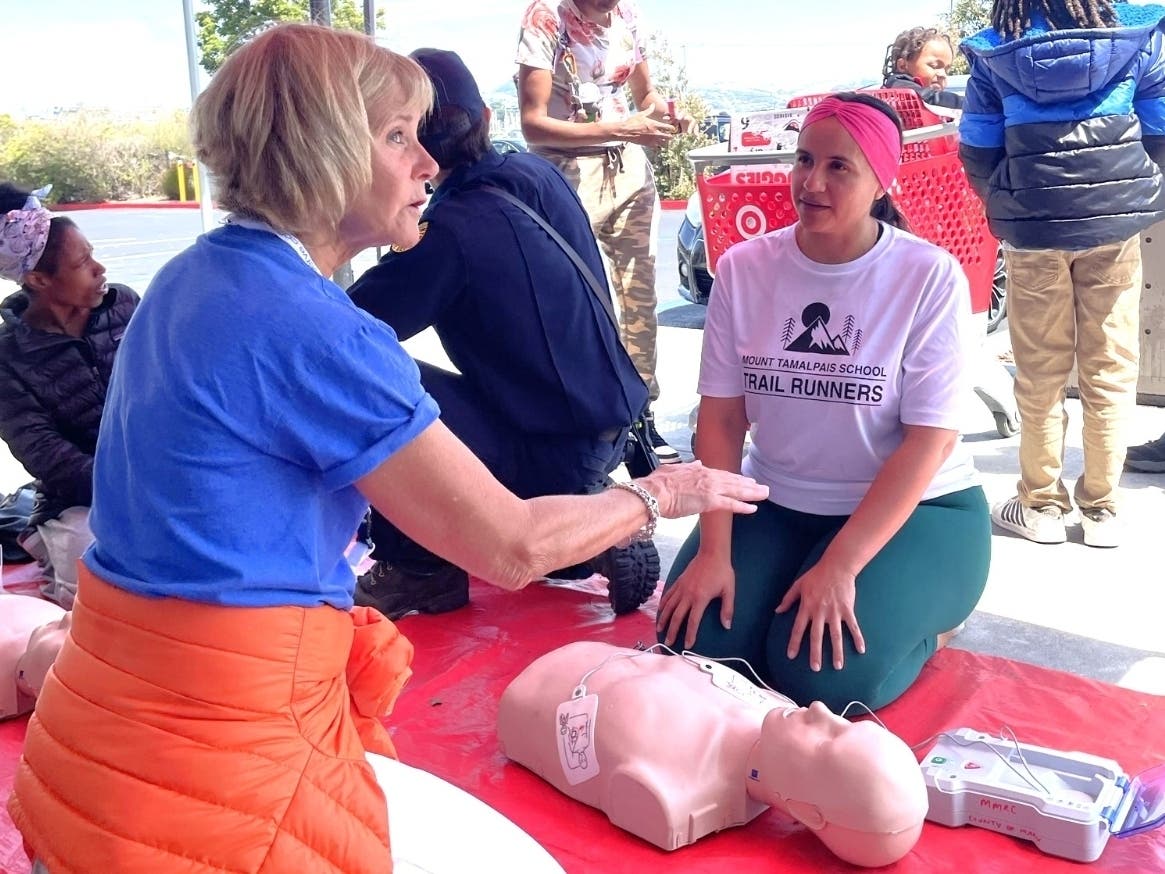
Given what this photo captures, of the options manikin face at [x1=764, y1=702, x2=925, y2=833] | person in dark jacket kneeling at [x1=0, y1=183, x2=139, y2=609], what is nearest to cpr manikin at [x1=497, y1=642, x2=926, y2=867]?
manikin face at [x1=764, y1=702, x2=925, y2=833]

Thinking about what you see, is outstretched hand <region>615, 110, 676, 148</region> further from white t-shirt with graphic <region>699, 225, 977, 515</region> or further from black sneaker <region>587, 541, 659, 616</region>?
black sneaker <region>587, 541, 659, 616</region>

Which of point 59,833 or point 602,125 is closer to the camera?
point 59,833

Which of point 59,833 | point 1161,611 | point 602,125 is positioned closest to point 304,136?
point 59,833

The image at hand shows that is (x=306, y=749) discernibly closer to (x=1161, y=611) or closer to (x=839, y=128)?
(x=839, y=128)

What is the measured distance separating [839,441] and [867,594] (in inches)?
13.6

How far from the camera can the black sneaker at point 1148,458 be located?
437 cm

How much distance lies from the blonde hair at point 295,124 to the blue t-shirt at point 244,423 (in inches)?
3.7

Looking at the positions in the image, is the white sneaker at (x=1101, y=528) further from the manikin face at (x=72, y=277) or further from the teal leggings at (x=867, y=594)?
the manikin face at (x=72, y=277)

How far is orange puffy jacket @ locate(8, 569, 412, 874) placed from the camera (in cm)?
132

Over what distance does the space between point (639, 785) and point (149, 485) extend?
1086mm

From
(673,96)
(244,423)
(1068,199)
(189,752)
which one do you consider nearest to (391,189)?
(244,423)

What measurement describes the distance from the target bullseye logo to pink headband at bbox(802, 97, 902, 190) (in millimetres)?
1078

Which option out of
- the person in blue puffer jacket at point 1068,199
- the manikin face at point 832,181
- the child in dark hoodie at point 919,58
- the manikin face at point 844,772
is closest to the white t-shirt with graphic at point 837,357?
the manikin face at point 832,181

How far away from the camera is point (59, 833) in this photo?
1359mm
